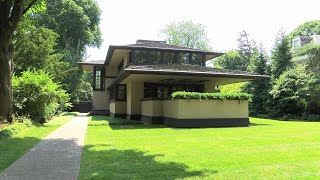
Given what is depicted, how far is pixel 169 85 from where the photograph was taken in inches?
946

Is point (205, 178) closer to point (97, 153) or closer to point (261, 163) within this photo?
point (261, 163)

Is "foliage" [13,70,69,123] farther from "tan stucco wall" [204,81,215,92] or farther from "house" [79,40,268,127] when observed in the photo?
"tan stucco wall" [204,81,215,92]

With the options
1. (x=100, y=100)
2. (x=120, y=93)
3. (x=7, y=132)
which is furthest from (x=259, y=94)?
(x=7, y=132)

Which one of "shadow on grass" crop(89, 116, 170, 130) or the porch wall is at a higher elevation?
the porch wall

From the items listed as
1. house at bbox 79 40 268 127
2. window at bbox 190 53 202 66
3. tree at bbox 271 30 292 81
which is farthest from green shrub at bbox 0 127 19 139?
tree at bbox 271 30 292 81

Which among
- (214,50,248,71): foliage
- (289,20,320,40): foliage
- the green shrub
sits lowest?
the green shrub

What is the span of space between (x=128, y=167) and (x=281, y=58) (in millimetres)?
31828

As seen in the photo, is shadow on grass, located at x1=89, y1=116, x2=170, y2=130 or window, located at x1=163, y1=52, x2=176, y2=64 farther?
window, located at x1=163, y1=52, x2=176, y2=64

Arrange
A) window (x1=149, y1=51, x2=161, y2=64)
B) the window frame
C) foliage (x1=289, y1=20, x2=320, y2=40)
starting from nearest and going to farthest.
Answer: window (x1=149, y1=51, x2=161, y2=64), the window frame, foliage (x1=289, y1=20, x2=320, y2=40)

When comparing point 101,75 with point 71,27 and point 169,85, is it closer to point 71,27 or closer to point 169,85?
point 169,85

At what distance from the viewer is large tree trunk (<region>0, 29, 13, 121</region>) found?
1648 cm

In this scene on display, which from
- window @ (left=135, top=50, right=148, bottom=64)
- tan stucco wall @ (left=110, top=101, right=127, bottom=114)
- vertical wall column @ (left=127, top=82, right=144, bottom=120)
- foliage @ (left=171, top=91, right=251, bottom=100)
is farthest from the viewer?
tan stucco wall @ (left=110, top=101, right=127, bottom=114)

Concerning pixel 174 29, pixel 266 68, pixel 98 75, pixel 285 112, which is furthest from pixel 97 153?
pixel 174 29

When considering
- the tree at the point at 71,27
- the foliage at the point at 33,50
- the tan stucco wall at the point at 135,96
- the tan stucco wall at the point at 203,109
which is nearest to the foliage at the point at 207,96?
the tan stucco wall at the point at 203,109
